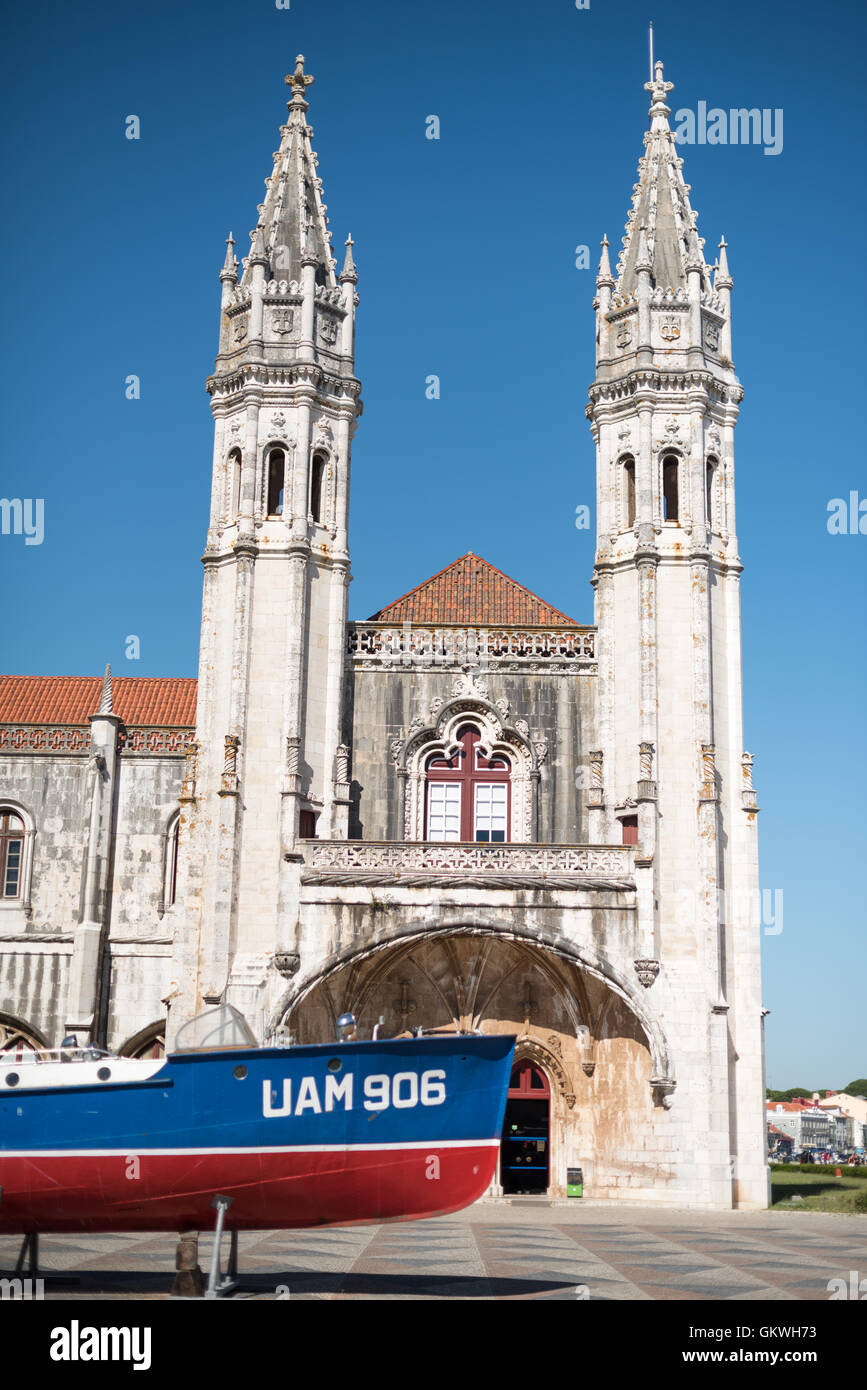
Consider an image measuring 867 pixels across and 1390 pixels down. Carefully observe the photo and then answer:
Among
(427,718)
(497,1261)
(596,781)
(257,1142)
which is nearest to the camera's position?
(257,1142)

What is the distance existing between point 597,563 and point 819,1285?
65.4 ft

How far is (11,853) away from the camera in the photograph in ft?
111

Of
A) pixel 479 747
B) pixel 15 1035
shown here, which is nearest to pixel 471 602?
pixel 479 747

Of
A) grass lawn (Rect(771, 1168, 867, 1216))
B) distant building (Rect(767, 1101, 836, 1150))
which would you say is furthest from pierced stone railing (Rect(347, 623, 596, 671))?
distant building (Rect(767, 1101, 836, 1150))

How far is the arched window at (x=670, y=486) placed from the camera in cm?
3284

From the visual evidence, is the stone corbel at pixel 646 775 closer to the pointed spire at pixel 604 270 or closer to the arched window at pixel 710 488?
the arched window at pixel 710 488

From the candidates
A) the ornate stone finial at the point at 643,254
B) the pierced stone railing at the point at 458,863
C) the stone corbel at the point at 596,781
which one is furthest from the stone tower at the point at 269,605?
the ornate stone finial at the point at 643,254

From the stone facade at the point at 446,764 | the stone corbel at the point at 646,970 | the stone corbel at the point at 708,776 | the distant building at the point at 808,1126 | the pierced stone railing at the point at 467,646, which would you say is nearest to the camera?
the stone corbel at the point at 646,970

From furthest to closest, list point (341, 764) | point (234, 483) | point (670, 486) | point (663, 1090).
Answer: point (670, 486), point (234, 483), point (341, 764), point (663, 1090)

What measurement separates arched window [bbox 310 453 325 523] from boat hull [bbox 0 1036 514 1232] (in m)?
19.8

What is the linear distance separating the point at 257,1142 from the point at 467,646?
1930 cm

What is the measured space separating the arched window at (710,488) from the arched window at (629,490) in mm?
1667

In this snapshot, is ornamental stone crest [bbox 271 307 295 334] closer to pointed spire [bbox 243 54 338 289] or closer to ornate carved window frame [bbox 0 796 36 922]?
pointed spire [bbox 243 54 338 289]

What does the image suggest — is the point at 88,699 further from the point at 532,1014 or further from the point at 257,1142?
the point at 257,1142
